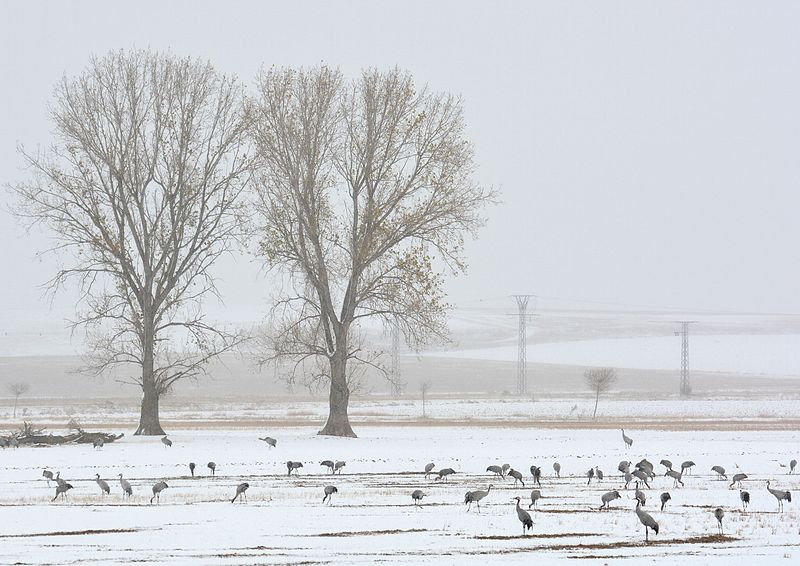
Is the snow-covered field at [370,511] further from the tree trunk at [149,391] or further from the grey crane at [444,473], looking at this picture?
the tree trunk at [149,391]

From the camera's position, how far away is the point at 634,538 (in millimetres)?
18766

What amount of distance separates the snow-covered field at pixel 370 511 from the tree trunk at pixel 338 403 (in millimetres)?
4827

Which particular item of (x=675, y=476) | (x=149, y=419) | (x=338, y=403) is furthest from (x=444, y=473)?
(x=149, y=419)

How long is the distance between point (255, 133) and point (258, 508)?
25.9 m

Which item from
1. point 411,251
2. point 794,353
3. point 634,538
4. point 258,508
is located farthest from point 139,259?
point 794,353

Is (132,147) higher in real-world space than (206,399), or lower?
higher

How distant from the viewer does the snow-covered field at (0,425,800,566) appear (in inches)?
681

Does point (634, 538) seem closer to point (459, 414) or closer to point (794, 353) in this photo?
point (459, 414)

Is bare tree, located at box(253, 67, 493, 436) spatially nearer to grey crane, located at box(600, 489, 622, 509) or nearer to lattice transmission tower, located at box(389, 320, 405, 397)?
lattice transmission tower, located at box(389, 320, 405, 397)

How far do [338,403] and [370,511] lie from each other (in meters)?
23.5

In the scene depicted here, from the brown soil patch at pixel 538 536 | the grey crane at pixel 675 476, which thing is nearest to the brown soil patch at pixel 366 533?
the brown soil patch at pixel 538 536

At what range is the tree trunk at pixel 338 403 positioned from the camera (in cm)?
4478

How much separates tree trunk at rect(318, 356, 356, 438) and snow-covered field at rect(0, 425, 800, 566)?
15.8 feet

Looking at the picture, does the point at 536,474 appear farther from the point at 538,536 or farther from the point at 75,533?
the point at 75,533
